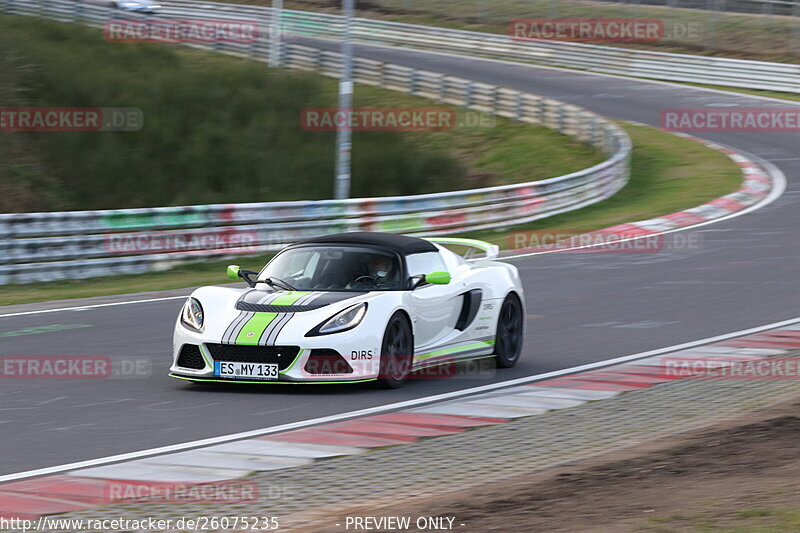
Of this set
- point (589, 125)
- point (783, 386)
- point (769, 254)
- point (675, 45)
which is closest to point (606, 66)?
point (675, 45)

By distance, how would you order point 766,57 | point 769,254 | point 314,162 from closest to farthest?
point 769,254 → point 314,162 → point 766,57

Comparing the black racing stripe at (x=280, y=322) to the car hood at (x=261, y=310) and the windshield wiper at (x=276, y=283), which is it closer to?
the car hood at (x=261, y=310)

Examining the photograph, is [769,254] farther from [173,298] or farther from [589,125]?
[589,125]

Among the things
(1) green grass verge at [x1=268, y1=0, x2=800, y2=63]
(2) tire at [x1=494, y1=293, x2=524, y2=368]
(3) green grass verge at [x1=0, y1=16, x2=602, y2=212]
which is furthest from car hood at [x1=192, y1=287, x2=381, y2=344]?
(1) green grass verge at [x1=268, y1=0, x2=800, y2=63]

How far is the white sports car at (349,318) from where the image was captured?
9461 millimetres

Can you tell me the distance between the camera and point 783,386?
1008 centimetres

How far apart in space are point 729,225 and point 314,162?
988cm

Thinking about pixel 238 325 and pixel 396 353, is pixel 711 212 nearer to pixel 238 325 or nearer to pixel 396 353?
pixel 396 353

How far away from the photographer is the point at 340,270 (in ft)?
34.0

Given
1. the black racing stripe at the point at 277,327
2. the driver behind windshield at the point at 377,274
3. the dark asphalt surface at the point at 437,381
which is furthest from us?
the driver behind windshield at the point at 377,274

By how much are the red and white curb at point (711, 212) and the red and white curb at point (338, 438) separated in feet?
30.0

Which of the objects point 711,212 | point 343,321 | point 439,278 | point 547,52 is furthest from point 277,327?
point 547,52

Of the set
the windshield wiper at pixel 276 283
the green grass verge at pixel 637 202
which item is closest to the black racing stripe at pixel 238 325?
the windshield wiper at pixel 276 283

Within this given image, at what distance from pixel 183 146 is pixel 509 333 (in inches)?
687
